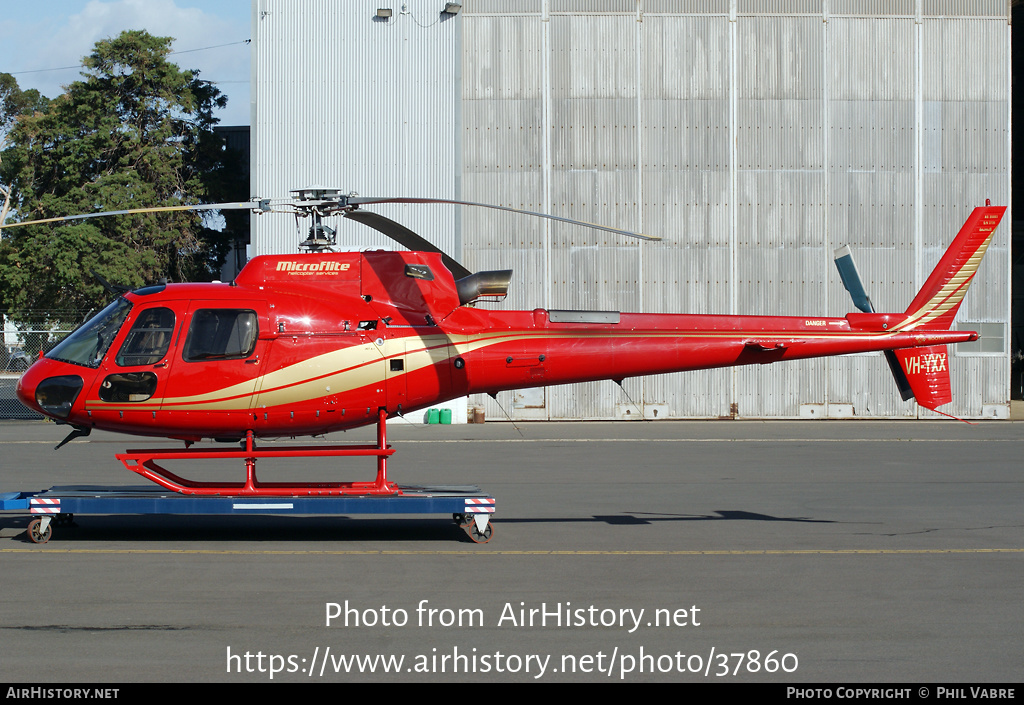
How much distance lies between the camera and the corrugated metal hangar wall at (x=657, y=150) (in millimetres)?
27125

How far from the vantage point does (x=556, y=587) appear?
8258 millimetres

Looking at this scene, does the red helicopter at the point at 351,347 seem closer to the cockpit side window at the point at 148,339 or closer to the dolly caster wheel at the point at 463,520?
the cockpit side window at the point at 148,339

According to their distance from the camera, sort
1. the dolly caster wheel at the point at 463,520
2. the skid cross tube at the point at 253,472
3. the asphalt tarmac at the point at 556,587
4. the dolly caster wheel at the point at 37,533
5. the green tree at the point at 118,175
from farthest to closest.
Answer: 1. the green tree at the point at 118,175
2. the dolly caster wheel at the point at 463,520
3. the skid cross tube at the point at 253,472
4. the dolly caster wheel at the point at 37,533
5. the asphalt tarmac at the point at 556,587

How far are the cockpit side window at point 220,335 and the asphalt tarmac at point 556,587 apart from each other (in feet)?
6.87

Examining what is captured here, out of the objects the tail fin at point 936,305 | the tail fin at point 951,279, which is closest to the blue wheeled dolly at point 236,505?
the tail fin at point 936,305

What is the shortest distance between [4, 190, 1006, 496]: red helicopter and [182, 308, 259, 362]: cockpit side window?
16mm

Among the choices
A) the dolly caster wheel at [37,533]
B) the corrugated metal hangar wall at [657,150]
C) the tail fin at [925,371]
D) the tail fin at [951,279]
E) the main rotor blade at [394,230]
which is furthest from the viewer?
the corrugated metal hangar wall at [657,150]

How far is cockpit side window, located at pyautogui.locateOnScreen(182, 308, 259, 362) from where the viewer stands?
10.3 metres

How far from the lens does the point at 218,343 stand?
10.4m

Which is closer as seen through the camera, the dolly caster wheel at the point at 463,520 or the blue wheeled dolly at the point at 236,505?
the blue wheeled dolly at the point at 236,505

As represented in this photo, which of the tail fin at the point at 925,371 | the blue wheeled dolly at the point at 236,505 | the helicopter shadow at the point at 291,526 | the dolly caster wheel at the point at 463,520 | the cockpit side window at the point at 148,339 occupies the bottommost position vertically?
the helicopter shadow at the point at 291,526
